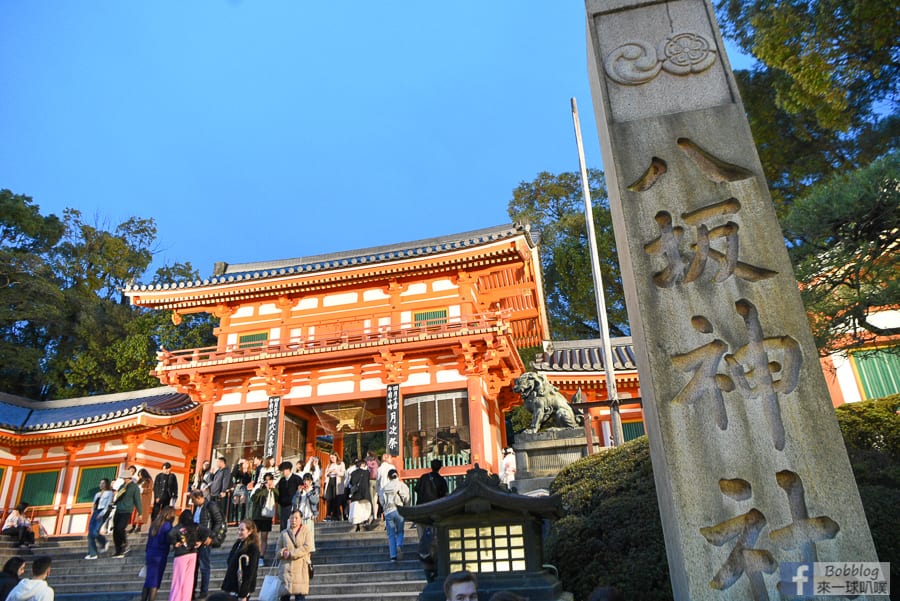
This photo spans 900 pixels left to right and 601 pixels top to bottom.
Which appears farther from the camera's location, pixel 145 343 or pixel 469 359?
pixel 145 343

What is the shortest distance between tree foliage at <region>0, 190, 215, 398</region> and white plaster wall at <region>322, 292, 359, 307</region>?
32.5 ft

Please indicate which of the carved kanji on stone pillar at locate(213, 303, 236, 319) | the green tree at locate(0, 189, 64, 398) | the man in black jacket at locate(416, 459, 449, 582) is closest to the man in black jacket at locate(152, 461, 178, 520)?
the man in black jacket at locate(416, 459, 449, 582)

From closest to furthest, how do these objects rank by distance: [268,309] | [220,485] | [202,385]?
[220,485] → [202,385] → [268,309]

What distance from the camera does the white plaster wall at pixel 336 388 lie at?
1534 centimetres

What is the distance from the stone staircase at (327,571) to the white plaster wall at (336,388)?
5421 millimetres

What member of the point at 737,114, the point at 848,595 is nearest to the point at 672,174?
the point at 737,114

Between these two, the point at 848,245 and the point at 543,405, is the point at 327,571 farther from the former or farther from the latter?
the point at 848,245

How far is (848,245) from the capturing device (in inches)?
223

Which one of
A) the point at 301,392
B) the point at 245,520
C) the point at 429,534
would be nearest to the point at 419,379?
the point at 301,392

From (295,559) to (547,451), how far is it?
4.76 meters

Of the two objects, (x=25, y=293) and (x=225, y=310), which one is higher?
(x=25, y=293)

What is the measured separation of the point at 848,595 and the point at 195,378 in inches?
628

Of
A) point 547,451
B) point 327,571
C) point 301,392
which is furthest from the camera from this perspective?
point 301,392

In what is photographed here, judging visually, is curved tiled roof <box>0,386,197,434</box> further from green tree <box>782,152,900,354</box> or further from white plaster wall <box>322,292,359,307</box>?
green tree <box>782,152,900,354</box>
